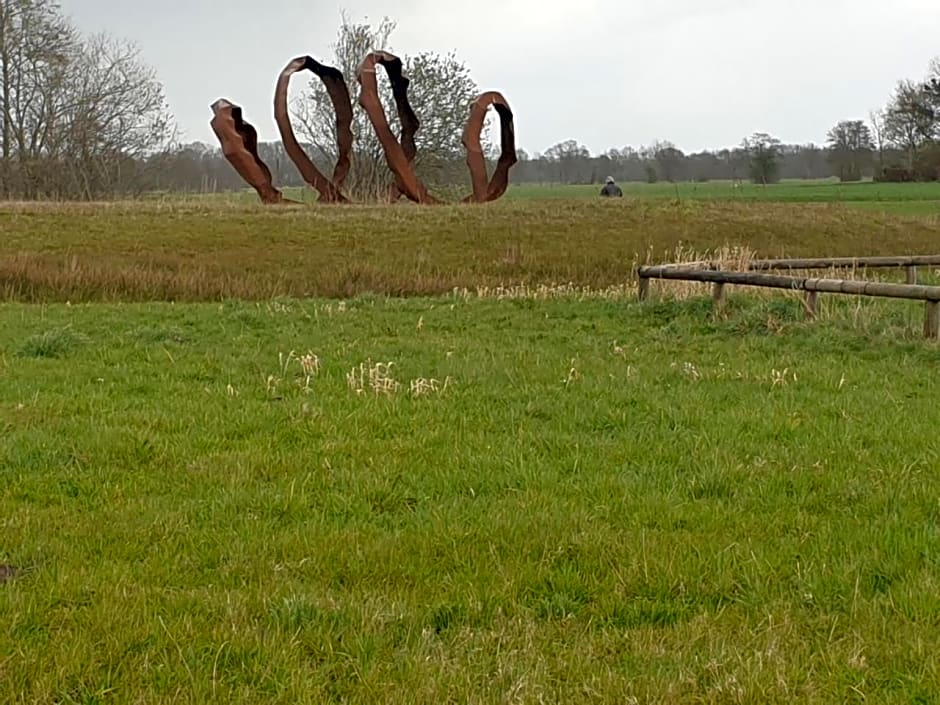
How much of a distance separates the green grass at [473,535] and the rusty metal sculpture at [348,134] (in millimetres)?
20429

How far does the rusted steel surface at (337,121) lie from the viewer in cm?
2752

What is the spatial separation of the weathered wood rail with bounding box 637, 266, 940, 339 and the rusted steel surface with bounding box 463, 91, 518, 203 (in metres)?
16.3

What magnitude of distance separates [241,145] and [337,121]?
123 inches

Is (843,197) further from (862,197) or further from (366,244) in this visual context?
(366,244)

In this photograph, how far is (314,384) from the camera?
290 inches

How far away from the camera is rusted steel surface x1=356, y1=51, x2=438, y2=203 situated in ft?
88.8

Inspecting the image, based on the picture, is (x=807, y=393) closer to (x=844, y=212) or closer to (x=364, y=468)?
(x=364, y=468)

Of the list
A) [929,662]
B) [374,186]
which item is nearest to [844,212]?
[374,186]

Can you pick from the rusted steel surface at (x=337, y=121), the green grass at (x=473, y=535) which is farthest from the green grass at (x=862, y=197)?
the green grass at (x=473, y=535)

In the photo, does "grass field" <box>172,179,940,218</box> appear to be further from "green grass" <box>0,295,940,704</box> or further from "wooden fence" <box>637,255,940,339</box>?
"green grass" <box>0,295,940,704</box>

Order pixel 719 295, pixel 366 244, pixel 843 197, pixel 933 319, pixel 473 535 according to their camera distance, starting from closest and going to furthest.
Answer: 1. pixel 473 535
2. pixel 933 319
3. pixel 719 295
4. pixel 366 244
5. pixel 843 197

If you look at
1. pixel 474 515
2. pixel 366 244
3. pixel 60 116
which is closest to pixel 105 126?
pixel 60 116

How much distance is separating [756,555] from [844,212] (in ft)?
97.3

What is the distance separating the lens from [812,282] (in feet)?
34.2
